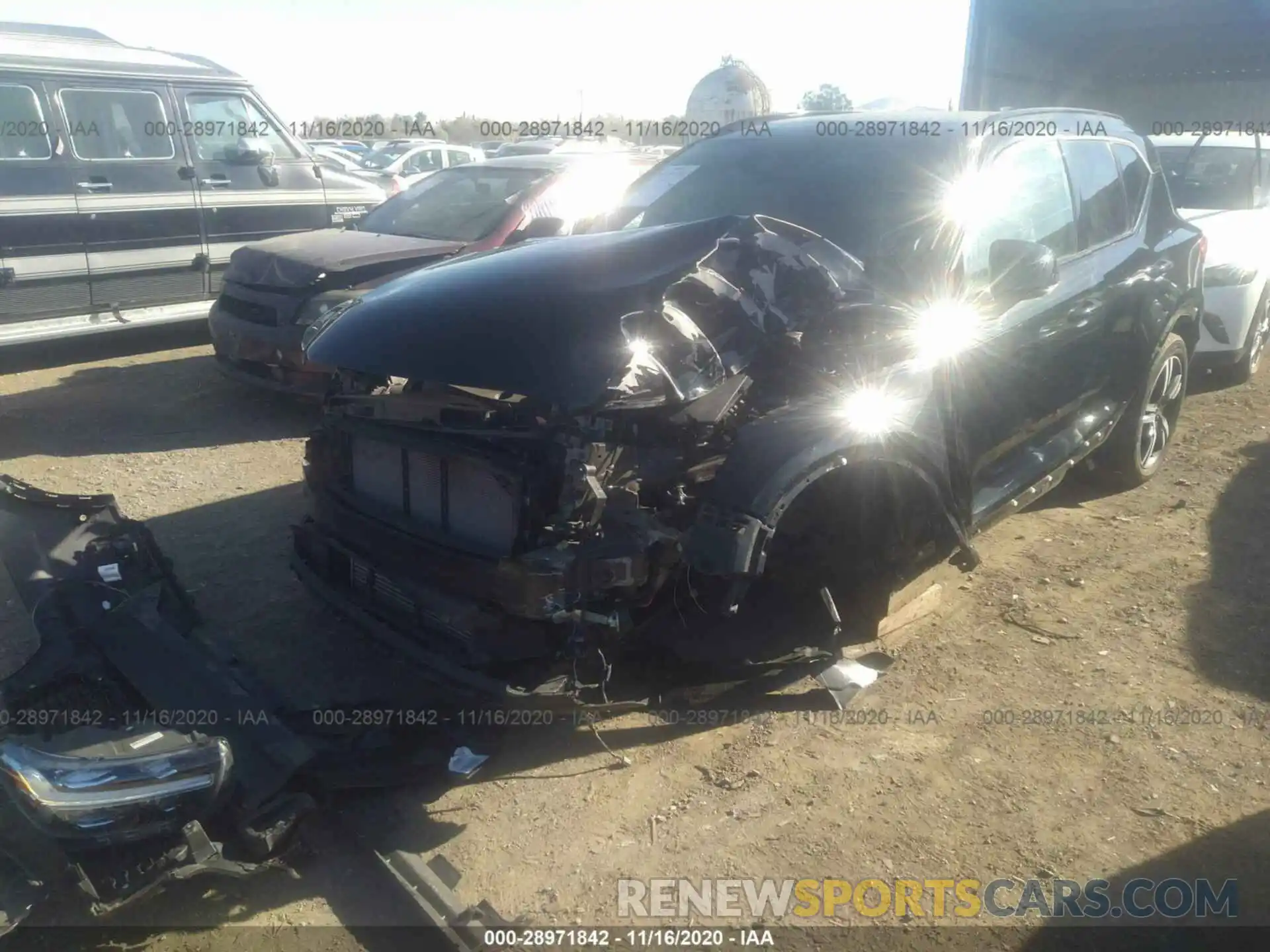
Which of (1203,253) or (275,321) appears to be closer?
(1203,253)

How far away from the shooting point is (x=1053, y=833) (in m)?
2.91

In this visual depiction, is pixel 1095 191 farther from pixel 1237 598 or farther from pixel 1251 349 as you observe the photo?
pixel 1251 349

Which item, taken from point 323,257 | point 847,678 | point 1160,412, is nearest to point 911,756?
point 847,678

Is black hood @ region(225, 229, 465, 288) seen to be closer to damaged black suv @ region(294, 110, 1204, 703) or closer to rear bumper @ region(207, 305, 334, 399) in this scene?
rear bumper @ region(207, 305, 334, 399)

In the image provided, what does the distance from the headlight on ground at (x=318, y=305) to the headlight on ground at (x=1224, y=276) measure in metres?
5.77

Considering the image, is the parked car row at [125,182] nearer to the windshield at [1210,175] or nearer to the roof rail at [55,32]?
the roof rail at [55,32]

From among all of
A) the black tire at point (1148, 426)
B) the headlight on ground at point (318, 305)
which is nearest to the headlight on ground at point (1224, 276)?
the black tire at point (1148, 426)

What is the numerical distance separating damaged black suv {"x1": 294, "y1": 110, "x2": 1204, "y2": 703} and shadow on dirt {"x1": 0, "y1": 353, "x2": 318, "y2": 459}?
301 centimetres

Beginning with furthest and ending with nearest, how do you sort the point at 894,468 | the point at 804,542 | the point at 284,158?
the point at 284,158 < the point at 804,542 < the point at 894,468

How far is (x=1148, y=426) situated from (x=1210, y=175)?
391 cm

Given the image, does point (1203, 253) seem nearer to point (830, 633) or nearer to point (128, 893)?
point (830, 633)

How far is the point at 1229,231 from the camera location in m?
7.04

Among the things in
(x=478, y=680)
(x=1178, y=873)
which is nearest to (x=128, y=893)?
(x=478, y=680)

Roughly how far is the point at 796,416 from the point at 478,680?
4.17ft
